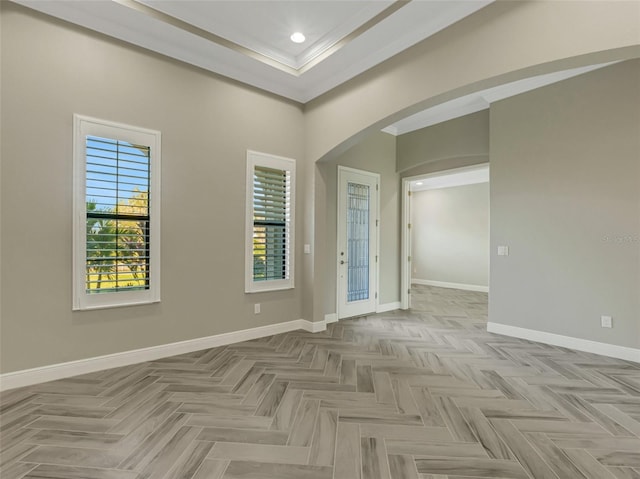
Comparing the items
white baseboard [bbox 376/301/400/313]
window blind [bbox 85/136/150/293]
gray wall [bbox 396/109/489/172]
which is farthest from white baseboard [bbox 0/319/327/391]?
gray wall [bbox 396/109/489/172]

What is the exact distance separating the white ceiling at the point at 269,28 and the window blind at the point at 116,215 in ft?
3.71

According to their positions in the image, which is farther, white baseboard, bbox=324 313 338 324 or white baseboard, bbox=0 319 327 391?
white baseboard, bbox=324 313 338 324

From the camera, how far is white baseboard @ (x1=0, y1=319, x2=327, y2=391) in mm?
2658

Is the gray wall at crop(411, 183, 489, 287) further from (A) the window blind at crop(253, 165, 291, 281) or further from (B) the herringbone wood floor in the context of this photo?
(A) the window blind at crop(253, 165, 291, 281)

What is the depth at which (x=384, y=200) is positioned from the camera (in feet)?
19.3

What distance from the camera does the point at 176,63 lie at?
3.47 metres

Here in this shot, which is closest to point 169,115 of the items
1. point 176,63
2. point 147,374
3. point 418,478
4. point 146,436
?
point 176,63

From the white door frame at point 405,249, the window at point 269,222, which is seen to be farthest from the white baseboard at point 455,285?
the window at point 269,222

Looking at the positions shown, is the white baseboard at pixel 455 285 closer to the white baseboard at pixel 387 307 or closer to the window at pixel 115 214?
the white baseboard at pixel 387 307

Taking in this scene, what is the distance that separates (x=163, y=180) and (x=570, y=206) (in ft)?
15.8

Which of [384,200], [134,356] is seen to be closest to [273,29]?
[384,200]

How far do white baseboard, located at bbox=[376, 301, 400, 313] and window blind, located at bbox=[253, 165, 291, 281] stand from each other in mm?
2179

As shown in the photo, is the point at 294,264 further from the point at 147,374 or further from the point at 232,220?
the point at 147,374

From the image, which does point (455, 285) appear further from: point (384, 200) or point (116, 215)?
point (116, 215)
